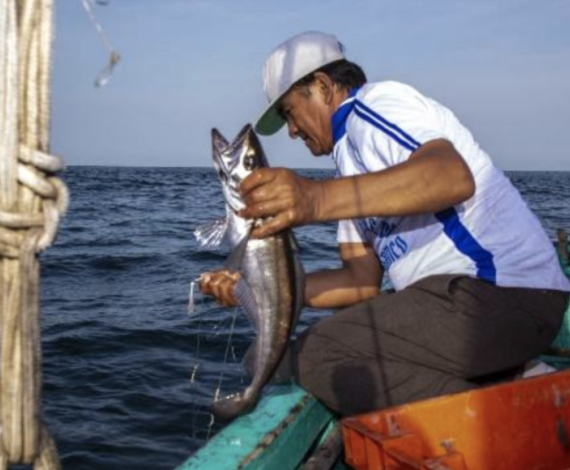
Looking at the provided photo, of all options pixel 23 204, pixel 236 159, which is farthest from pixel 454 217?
pixel 23 204

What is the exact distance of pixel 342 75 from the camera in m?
3.98

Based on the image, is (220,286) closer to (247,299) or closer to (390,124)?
(247,299)

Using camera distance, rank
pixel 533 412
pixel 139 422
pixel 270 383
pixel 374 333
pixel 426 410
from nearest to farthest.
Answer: pixel 426 410 < pixel 533 412 < pixel 374 333 < pixel 270 383 < pixel 139 422

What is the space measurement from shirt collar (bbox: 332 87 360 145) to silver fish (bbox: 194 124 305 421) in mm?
719

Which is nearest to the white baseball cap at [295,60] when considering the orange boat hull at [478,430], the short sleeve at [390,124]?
the short sleeve at [390,124]

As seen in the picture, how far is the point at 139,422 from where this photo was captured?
21.5ft

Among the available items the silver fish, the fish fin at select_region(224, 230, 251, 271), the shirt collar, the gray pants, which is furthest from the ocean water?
the shirt collar

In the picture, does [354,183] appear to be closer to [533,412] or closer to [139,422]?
[533,412]

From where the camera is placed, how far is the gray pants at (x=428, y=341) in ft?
11.3

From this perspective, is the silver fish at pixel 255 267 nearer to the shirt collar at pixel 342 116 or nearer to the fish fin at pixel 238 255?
the fish fin at pixel 238 255

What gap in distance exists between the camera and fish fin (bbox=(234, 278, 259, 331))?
10.9 ft

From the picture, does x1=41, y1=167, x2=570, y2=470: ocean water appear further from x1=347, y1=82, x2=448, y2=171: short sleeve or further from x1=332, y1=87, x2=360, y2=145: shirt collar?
x1=332, y1=87, x2=360, y2=145: shirt collar

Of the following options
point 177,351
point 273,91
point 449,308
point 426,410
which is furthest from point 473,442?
point 177,351

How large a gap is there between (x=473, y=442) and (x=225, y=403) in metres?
1.15
